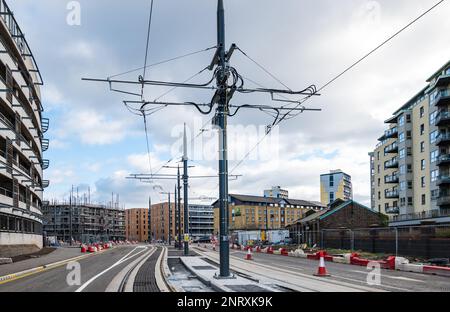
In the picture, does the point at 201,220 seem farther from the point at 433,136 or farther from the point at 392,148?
the point at 433,136

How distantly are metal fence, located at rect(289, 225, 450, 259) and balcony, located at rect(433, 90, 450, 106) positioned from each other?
30.4 m

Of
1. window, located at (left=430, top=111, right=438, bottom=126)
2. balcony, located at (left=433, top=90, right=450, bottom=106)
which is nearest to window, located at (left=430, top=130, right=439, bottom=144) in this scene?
window, located at (left=430, top=111, right=438, bottom=126)

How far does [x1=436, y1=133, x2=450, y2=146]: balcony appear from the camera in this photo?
2482 inches

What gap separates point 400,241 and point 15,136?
30718 millimetres

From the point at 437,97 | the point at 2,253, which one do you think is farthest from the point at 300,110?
the point at 437,97

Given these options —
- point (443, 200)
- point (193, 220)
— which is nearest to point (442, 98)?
point (443, 200)

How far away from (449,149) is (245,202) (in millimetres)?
97745

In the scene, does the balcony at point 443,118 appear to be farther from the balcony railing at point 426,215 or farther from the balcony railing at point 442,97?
the balcony railing at point 426,215

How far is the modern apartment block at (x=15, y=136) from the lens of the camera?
1451 inches

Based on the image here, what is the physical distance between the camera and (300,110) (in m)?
17.8

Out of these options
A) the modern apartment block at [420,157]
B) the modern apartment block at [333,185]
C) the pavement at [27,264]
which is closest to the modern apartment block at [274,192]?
the modern apartment block at [333,185]

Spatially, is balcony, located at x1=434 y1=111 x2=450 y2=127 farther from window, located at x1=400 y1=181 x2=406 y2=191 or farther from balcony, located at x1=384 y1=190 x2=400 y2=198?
balcony, located at x1=384 y1=190 x2=400 y2=198

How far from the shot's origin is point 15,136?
40.8 metres

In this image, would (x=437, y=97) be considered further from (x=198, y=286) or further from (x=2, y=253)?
(x=198, y=286)
